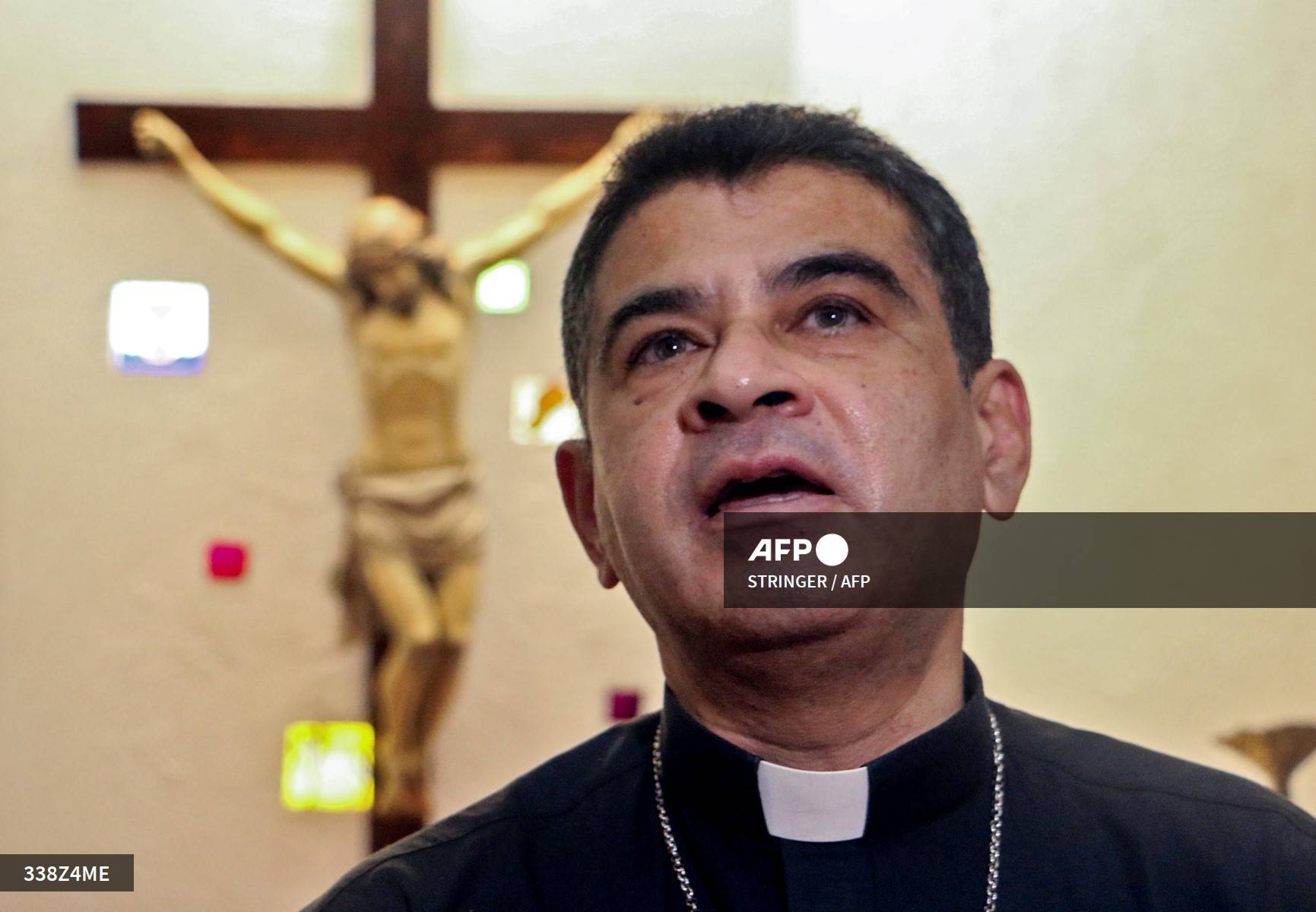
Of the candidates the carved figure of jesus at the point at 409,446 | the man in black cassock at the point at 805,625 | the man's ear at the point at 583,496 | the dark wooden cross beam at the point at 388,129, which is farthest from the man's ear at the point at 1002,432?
the dark wooden cross beam at the point at 388,129

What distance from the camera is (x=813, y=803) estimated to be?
1208mm

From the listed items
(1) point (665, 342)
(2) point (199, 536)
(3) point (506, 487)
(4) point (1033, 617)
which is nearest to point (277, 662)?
(2) point (199, 536)

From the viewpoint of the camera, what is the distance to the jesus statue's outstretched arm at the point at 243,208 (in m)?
3.76

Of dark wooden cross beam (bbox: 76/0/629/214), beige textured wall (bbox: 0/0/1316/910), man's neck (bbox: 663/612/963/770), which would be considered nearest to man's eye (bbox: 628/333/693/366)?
man's neck (bbox: 663/612/963/770)

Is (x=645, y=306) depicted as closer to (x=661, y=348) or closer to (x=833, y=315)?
(x=661, y=348)

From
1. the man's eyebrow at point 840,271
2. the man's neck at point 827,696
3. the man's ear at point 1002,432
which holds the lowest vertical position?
the man's neck at point 827,696

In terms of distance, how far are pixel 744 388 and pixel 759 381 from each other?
1 cm

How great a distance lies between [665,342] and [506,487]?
10.5 ft

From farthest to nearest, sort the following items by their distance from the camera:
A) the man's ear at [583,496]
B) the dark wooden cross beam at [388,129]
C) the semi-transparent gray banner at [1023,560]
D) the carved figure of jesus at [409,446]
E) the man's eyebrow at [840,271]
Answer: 1. the dark wooden cross beam at [388,129]
2. the carved figure of jesus at [409,446]
3. the man's ear at [583,496]
4. the man's eyebrow at [840,271]
5. the semi-transparent gray banner at [1023,560]

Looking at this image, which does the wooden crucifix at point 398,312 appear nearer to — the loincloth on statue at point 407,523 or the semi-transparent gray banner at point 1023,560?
the loincloth on statue at point 407,523

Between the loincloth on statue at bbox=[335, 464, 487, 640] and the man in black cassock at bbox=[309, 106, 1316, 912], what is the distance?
8.17 feet

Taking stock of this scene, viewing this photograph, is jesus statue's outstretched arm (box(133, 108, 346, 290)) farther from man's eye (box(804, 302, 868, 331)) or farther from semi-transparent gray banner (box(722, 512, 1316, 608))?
man's eye (box(804, 302, 868, 331))

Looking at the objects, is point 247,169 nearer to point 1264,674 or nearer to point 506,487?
point 506,487

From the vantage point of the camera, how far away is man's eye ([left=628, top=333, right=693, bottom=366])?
1.19 meters
